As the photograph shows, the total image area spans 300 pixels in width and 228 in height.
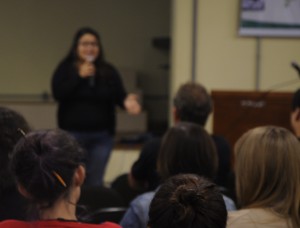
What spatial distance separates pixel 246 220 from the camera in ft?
4.65

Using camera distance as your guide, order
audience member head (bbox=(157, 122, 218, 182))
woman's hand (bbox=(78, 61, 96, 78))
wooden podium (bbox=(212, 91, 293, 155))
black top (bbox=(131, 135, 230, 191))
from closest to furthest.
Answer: audience member head (bbox=(157, 122, 218, 182)), black top (bbox=(131, 135, 230, 191)), woman's hand (bbox=(78, 61, 96, 78)), wooden podium (bbox=(212, 91, 293, 155))

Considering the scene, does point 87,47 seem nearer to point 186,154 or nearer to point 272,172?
point 186,154

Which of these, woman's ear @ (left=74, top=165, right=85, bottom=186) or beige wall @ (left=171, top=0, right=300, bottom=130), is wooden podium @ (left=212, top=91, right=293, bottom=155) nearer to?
beige wall @ (left=171, top=0, right=300, bottom=130)

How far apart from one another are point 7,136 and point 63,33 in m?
5.37

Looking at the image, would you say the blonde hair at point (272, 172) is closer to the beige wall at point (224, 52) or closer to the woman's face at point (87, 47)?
the woman's face at point (87, 47)

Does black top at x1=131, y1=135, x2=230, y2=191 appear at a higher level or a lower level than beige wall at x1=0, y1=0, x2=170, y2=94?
lower

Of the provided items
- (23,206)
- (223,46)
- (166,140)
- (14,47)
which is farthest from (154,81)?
(23,206)

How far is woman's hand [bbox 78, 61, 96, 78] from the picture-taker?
3129 millimetres

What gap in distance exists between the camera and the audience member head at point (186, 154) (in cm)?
184

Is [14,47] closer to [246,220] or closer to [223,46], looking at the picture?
[223,46]

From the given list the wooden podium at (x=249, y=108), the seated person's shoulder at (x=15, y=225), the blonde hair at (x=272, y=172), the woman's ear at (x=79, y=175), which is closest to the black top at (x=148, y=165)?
the blonde hair at (x=272, y=172)

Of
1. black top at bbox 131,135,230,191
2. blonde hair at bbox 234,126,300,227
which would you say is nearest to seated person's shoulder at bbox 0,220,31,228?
blonde hair at bbox 234,126,300,227

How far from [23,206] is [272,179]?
805mm

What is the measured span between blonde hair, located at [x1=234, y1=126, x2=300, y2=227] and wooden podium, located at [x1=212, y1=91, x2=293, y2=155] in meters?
2.26
